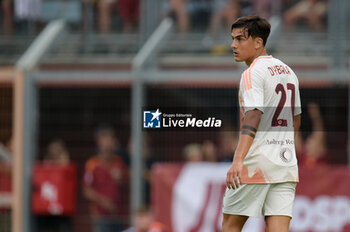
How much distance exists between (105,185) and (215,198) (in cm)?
161

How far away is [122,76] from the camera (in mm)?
13023

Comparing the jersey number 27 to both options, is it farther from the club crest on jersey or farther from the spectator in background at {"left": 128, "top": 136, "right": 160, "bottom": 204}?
the spectator in background at {"left": 128, "top": 136, "right": 160, "bottom": 204}

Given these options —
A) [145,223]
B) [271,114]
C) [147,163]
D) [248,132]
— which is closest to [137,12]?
[147,163]

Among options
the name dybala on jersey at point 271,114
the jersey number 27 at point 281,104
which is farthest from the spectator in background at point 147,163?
the jersey number 27 at point 281,104

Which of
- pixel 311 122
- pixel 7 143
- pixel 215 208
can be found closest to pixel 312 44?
pixel 311 122

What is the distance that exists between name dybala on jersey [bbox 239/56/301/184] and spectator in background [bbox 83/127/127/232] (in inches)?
271

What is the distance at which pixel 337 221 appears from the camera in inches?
468

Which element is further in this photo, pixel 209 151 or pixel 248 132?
pixel 209 151

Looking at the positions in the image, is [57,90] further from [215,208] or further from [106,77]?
[215,208]

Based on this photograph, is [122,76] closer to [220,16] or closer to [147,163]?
[147,163]

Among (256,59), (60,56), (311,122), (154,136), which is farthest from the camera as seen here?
(60,56)

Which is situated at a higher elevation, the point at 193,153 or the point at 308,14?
the point at 308,14

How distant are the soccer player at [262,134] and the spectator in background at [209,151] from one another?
19.9 ft

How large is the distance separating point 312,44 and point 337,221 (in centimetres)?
256
